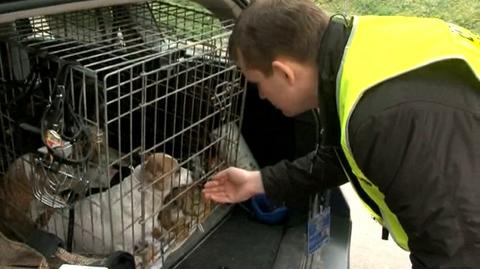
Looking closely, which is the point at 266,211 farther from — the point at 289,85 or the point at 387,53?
the point at 387,53

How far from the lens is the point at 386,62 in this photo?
77 cm

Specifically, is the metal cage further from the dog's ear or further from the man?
the man

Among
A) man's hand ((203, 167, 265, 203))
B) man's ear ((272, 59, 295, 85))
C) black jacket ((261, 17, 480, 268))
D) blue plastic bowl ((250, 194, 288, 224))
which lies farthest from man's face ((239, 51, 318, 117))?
blue plastic bowl ((250, 194, 288, 224))

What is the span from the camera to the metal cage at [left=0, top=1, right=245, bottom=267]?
0.95m

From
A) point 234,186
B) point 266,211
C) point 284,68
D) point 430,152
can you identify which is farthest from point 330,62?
point 266,211

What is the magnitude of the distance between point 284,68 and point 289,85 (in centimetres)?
4

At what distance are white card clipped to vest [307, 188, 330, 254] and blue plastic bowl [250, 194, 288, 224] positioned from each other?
141 millimetres

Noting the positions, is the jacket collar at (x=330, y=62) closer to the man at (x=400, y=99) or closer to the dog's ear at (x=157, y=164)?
the man at (x=400, y=99)

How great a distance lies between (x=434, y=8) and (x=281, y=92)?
3623 millimetres

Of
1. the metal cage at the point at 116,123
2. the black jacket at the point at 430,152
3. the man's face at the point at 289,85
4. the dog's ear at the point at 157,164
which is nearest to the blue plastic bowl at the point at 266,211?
the metal cage at the point at 116,123

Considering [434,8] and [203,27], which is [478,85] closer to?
[203,27]

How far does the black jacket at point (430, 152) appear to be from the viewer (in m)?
0.74

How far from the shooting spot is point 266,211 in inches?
55.0

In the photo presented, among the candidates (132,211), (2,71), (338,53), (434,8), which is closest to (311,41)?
(338,53)
